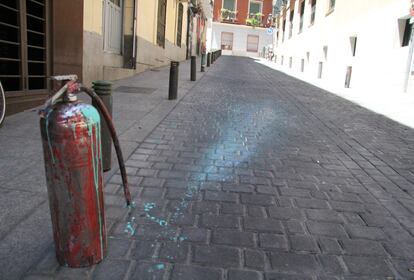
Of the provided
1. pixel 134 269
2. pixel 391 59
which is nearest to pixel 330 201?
pixel 134 269

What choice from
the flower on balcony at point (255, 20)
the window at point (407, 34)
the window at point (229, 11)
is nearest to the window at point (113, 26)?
the window at point (407, 34)

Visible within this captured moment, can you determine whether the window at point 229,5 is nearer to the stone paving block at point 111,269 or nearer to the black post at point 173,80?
the black post at point 173,80

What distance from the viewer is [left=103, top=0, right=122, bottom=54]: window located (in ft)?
38.3

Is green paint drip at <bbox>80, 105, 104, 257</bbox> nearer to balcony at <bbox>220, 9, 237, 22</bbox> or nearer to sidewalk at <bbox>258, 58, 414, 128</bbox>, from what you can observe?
sidewalk at <bbox>258, 58, 414, 128</bbox>

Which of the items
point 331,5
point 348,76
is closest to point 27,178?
point 348,76

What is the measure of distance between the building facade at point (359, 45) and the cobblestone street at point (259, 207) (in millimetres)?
5517

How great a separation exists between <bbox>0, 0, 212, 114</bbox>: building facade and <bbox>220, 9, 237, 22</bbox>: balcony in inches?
1593

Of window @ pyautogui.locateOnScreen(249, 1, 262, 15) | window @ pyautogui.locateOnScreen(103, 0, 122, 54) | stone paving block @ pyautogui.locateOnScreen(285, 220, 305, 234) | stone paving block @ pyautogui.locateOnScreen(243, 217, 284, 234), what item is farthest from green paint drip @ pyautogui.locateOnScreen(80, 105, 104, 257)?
window @ pyautogui.locateOnScreen(249, 1, 262, 15)

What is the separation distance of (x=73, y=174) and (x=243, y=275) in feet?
3.84

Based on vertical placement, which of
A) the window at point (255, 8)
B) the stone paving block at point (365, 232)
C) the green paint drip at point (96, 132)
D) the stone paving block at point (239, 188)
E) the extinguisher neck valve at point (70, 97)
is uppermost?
the window at point (255, 8)

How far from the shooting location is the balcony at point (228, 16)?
5372 cm

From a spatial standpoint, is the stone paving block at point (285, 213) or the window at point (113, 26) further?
the window at point (113, 26)

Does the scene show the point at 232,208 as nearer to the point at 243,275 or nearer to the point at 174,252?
the point at 174,252

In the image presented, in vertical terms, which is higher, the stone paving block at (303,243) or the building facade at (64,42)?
the building facade at (64,42)
